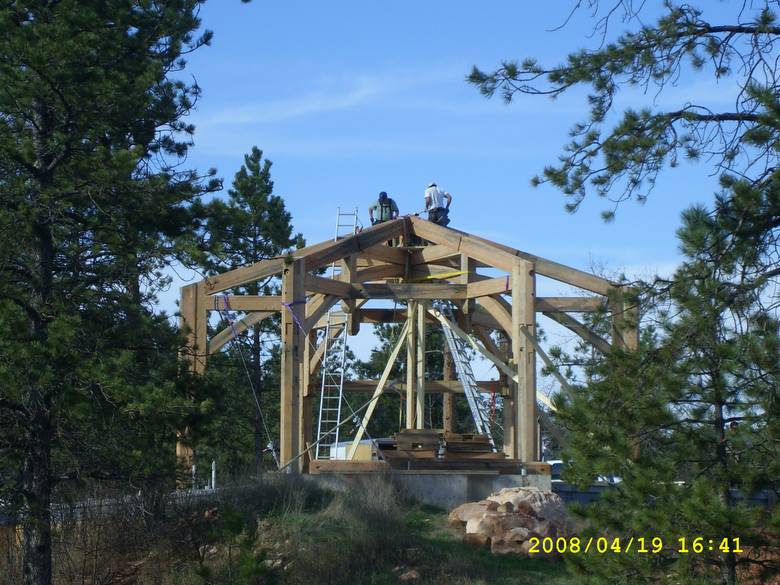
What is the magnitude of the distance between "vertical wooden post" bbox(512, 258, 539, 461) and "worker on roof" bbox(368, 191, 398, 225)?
4.61 meters

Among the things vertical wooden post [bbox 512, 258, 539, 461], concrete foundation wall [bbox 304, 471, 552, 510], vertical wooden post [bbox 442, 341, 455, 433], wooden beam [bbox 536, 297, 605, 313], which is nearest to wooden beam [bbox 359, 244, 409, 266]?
vertical wooden post [bbox 442, 341, 455, 433]

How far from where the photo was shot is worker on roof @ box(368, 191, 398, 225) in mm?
21672

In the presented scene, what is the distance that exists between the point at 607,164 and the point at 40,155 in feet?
21.1

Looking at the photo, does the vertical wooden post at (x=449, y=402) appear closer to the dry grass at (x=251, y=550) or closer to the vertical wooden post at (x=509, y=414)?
the vertical wooden post at (x=509, y=414)

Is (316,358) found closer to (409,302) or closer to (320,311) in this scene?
→ (409,302)

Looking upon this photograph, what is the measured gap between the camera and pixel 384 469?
16.8 metres

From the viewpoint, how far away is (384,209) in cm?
2177

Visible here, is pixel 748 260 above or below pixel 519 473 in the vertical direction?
above

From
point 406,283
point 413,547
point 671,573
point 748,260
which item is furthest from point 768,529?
point 406,283

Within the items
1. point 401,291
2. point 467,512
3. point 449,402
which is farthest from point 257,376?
point 467,512

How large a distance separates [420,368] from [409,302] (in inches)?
51.8

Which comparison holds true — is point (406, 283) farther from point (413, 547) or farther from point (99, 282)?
point (99, 282)

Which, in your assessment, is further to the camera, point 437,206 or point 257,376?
point 257,376

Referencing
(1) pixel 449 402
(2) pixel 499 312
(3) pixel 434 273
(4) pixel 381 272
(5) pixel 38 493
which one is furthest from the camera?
(1) pixel 449 402
